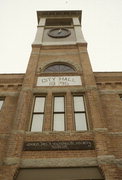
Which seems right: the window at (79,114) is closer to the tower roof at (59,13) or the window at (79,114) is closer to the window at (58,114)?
the window at (58,114)

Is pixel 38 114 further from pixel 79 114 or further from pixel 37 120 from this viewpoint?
pixel 79 114

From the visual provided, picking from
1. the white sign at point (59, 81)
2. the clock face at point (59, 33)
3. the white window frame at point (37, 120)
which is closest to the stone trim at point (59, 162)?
the white window frame at point (37, 120)

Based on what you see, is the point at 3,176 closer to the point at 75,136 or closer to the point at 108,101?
the point at 75,136

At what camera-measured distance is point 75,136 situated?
8.06m

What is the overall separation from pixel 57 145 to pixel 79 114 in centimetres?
219

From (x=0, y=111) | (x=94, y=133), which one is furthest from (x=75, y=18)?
(x=94, y=133)

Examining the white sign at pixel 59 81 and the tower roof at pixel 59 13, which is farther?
the tower roof at pixel 59 13

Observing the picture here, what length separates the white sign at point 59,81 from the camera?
11002 mm

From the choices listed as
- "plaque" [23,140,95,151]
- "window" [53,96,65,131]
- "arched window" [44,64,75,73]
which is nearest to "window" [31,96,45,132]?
"window" [53,96,65,131]

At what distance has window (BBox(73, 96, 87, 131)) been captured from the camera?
880cm

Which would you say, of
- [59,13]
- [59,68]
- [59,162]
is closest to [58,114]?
[59,162]

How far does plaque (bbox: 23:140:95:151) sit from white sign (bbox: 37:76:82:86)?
12.7ft

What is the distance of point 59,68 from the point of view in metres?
12.7

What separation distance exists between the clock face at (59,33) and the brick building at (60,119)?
211cm
